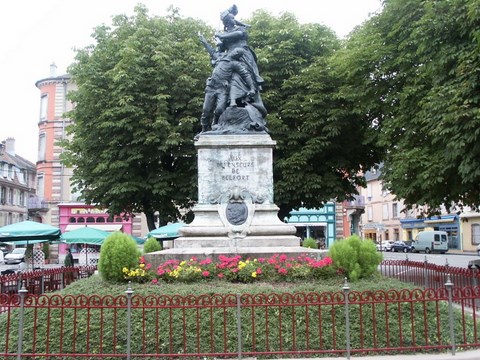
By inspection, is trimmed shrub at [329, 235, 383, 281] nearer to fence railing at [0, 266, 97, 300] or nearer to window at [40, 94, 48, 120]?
fence railing at [0, 266, 97, 300]

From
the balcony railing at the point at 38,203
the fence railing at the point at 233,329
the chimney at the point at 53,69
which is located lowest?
the fence railing at the point at 233,329

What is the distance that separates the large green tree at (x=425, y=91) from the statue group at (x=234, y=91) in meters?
6.01

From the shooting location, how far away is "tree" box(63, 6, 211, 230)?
75.0ft

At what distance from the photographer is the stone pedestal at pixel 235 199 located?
1402 cm

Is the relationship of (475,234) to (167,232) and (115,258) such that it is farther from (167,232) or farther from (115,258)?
(115,258)

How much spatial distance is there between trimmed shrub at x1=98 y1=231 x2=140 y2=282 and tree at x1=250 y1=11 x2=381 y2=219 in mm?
12115

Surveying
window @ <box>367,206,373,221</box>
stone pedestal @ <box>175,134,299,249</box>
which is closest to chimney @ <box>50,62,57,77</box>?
stone pedestal @ <box>175,134,299,249</box>

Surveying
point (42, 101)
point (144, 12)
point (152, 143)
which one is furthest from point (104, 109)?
point (42, 101)

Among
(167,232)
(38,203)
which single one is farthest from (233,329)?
(38,203)

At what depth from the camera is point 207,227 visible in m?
14.2

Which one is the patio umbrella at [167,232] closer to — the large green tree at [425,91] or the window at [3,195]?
the large green tree at [425,91]

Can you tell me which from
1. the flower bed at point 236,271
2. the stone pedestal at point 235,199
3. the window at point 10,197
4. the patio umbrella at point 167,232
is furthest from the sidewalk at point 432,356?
the window at point 10,197

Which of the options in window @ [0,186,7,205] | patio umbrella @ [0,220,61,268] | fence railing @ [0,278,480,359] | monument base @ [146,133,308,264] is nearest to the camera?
fence railing @ [0,278,480,359]

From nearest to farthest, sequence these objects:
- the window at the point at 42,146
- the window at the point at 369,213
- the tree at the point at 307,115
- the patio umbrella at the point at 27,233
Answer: the patio umbrella at the point at 27,233 < the tree at the point at 307,115 < the window at the point at 42,146 < the window at the point at 369,213
